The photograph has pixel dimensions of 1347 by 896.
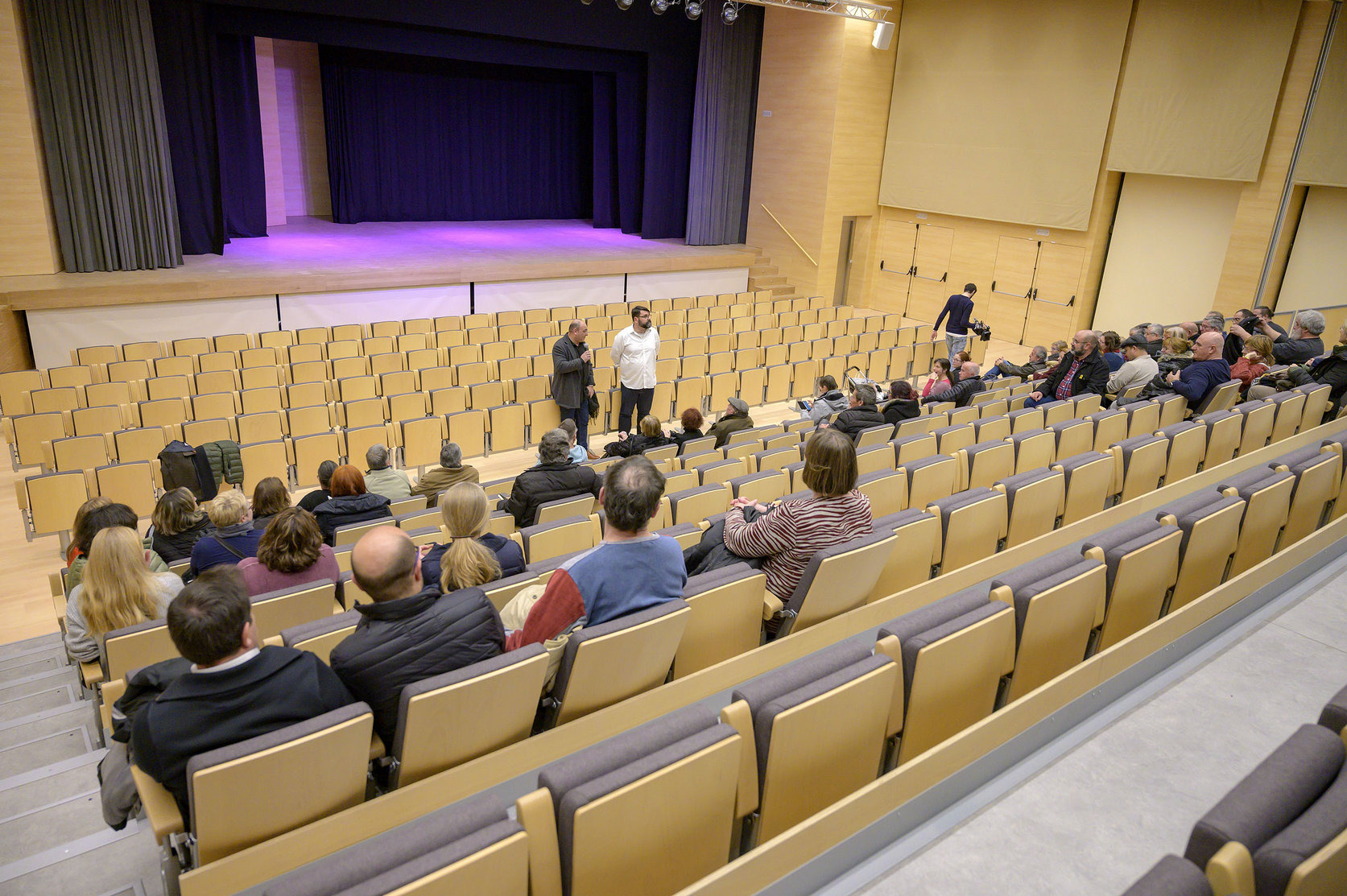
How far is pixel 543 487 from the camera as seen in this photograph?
457 cm

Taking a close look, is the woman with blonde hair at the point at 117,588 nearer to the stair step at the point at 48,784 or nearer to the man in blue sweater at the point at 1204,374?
the stair step at the point at 48,784

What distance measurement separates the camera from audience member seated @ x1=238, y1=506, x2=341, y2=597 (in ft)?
10.5

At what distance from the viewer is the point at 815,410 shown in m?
6.56

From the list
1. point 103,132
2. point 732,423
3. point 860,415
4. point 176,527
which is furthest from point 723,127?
point 176,527

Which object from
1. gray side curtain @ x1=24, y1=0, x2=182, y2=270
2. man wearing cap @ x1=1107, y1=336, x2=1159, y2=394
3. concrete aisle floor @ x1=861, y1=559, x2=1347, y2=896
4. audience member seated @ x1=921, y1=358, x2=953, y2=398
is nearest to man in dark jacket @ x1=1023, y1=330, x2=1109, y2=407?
man wearing cap @ x1=1107, y1=336, x2=1159, y2=394

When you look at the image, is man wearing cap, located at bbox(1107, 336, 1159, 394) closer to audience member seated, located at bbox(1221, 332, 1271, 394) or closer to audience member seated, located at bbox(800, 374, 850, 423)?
audience member seated, located at bbox(1221, 332, 1271, 394)

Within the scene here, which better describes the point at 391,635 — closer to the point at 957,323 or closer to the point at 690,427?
the point at 690,427

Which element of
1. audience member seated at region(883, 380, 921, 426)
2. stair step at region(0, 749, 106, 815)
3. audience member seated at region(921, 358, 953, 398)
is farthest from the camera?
audience member seated at region(921, 358, 953, 398)

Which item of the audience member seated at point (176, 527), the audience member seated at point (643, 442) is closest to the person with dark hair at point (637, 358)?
the audience member seated at point (643, 442)

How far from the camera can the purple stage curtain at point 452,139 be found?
51.5 ft

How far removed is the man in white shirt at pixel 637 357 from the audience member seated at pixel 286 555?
13.9ft

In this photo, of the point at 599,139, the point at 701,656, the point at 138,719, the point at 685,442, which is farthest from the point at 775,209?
the point at 138,719

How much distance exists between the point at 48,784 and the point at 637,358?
203 inches

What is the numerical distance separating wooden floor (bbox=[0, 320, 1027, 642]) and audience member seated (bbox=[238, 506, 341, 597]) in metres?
2.42
